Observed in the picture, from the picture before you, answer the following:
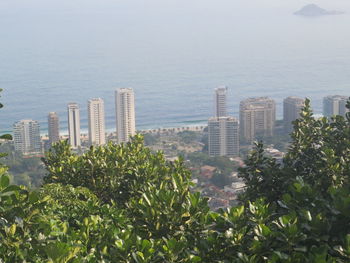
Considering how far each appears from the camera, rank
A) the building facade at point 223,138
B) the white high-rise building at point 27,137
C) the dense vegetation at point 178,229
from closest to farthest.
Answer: the dense vegetation at point 178,229, the building facade at point 223,138, the white high-rise building at point 27,137

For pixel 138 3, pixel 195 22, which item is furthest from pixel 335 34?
pixel 138 3

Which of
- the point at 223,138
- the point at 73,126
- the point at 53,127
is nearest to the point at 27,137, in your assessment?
the point at 53,127

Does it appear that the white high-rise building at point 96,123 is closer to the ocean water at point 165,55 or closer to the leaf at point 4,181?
the ocean water at point 165,55

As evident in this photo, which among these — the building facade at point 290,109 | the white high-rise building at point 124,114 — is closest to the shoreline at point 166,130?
the white high-rise building at point 124,114

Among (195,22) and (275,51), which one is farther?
(195,22)

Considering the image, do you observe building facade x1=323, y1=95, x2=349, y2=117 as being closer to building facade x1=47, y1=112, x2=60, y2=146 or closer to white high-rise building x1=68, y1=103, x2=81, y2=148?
white high-rise building x1=68, y1=103, x2=81, y2=148

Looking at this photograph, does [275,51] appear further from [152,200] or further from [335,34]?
[152,200]
